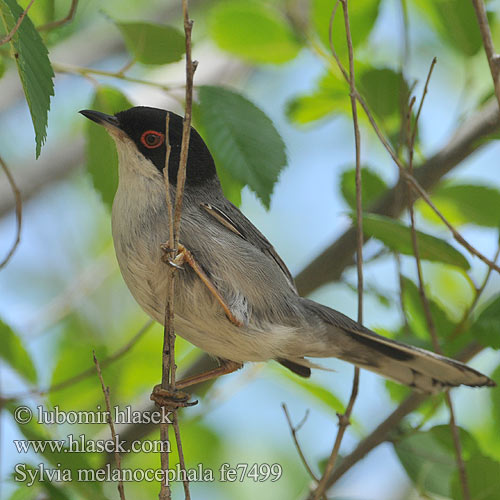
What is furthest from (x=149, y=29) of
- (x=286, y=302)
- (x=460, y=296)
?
(x=460, y=296)

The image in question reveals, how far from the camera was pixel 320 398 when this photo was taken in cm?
390

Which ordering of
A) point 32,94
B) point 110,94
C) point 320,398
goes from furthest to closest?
1. point 320,398
2. point 110,94
3. point 32,94

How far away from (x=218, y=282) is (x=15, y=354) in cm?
110

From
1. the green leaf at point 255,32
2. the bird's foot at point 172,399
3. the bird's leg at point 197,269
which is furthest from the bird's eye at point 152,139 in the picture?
the bird's foot at point 172,399

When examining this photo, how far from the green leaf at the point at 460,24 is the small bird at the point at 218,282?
1409 millimetres

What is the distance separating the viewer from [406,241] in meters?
3.19

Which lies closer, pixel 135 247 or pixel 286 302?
pixel 135 247

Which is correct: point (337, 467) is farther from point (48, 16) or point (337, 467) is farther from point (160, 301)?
point (48, 16)

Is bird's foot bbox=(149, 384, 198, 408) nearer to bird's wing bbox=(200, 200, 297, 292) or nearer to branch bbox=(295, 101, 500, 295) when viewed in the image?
bird's wing bbox=(200, 200, 297, 292)

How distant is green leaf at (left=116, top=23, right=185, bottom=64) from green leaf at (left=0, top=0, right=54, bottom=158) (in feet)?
2.33

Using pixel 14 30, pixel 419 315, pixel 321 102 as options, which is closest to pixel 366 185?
pixel 321 102

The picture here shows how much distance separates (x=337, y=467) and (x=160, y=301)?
132 cm

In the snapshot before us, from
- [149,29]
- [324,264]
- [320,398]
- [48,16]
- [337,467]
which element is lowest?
[337,467]

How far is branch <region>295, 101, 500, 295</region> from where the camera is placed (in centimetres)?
397
